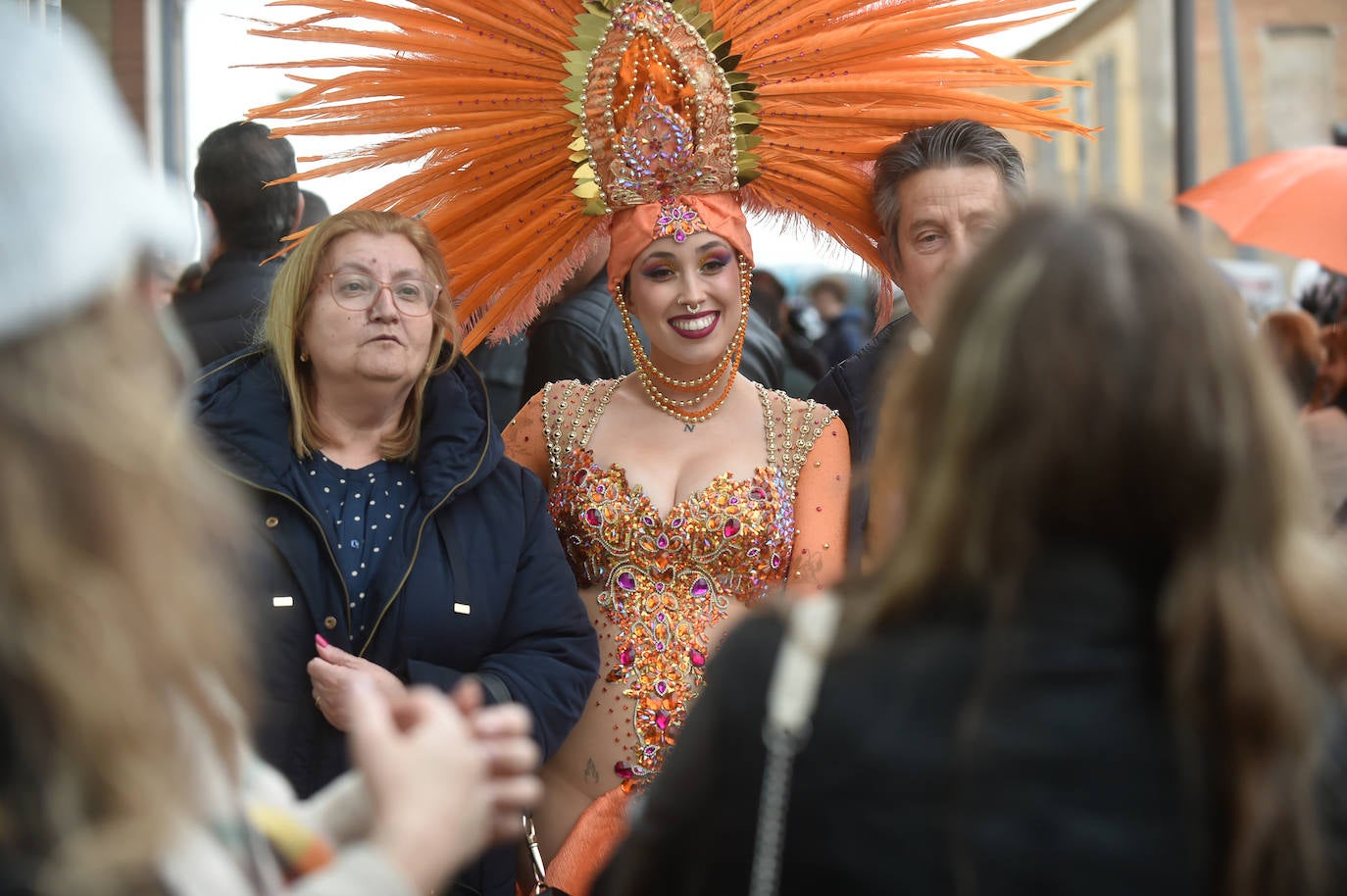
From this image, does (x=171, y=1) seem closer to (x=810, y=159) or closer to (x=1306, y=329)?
(x=810, y=159)

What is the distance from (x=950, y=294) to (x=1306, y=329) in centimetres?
214

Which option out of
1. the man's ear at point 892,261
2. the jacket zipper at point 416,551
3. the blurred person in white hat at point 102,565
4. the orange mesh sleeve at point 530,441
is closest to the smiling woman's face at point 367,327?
the jacket zipper at point 416,551

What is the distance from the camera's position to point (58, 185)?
Result: 1157 millimetres

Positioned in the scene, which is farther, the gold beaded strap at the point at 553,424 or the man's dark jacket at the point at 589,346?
the man's dark jacket at the point at 589,346

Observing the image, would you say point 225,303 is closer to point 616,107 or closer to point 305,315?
point 305,315

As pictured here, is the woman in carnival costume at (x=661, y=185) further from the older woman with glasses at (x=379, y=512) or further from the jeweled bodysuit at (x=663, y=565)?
the older woman with glasses at (x=379, y=512)

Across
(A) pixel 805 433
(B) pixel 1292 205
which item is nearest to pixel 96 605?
(A) pixel 805 433

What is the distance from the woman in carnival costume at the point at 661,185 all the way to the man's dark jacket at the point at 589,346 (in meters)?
0.48

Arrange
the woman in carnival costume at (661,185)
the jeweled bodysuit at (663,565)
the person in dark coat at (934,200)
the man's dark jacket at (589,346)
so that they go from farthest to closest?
1. the man's dark jacket at (589,346)
2. the person in dark coat at (934,200)
3. the woman in carnival costume at (661,185)
4. the jeweled bodysuit at (663,565)

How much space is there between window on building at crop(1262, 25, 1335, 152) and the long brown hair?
19014 mm

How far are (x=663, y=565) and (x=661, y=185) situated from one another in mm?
900

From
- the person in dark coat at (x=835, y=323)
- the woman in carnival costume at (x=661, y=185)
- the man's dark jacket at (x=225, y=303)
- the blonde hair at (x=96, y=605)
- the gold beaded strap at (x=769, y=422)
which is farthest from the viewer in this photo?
the person in dark coat at (x=835, y=323)

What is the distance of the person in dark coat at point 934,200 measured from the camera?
128 inches

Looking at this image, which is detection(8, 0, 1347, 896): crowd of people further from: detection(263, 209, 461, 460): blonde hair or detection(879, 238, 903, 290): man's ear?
detection(879, 238, 903, 290): man's ear
